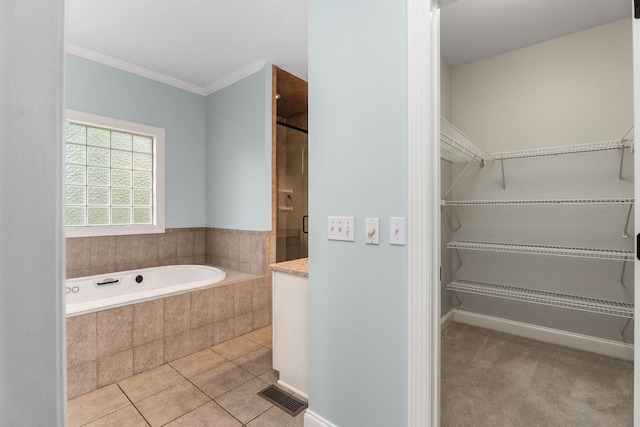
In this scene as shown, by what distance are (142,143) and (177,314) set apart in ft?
6.50

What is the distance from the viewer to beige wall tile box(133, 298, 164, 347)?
7.14ft

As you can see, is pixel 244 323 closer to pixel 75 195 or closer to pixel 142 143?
pixel 75 195

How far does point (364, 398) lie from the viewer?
1.40m

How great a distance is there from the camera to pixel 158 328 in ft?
7.50

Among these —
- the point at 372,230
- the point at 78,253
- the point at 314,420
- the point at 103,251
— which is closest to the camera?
the point at 372,230

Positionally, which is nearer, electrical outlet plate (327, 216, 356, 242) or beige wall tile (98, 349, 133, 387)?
electrical outlet plate (327, 216, 356, 242)

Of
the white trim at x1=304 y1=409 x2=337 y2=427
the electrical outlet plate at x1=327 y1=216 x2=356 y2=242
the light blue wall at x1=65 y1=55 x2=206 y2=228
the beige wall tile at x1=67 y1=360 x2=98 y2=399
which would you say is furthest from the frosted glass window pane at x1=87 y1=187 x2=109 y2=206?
the white trim at x1=304 y1=409 x2=337 y2=427

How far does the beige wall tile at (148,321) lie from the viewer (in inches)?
85.7

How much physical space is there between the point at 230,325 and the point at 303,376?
3.63 ft

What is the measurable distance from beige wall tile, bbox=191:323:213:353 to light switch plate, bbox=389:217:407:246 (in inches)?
78.4

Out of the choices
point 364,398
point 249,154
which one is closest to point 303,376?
point 364,398

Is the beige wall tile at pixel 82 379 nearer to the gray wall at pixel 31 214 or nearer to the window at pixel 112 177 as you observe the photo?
the window at pixel 112 177

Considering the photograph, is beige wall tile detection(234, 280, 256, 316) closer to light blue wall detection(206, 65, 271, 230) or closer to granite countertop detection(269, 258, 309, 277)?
light blue wall detection(206, 65, 271, 230)

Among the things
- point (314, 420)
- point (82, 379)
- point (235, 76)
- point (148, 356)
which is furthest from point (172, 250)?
point (314, 420)
